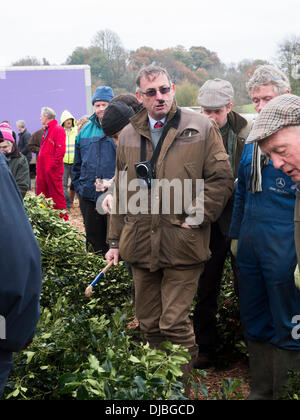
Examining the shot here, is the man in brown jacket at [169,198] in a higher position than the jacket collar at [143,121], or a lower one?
lower

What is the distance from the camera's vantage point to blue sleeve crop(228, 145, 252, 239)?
11.6 ft

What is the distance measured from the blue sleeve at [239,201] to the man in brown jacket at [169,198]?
0.07 metres

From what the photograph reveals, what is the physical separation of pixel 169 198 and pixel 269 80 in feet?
3.18

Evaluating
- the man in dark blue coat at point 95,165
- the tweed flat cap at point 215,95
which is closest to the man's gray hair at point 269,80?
the tweed flat cap at point 215,95

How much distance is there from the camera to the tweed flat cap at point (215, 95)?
13.2 ft

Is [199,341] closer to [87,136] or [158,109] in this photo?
[158,109]

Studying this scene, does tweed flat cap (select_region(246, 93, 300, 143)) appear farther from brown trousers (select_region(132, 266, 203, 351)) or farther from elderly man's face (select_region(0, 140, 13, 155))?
elderly man's face (select_region(0, 140, 13, 155))

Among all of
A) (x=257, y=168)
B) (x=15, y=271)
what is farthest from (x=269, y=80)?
(x=15, y=271)

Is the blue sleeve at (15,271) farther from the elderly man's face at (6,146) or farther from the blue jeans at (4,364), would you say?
the elderly man's face at (6,146)

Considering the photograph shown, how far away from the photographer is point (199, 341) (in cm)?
429

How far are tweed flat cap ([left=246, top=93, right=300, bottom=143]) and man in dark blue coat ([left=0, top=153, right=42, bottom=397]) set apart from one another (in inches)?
45.0

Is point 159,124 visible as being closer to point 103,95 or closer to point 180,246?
point 180,246

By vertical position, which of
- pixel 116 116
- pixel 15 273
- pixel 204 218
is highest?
pixel 116 116

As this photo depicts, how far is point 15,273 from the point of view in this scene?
2027 millimetres
